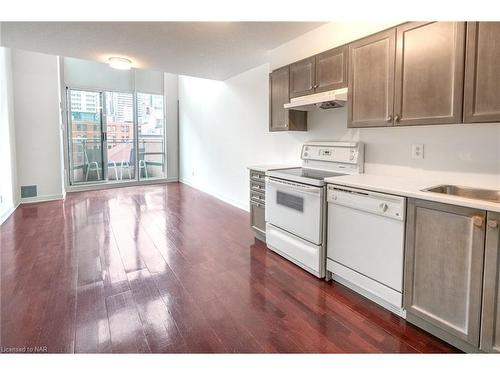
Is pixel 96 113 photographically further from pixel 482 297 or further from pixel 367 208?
pixel 482 297

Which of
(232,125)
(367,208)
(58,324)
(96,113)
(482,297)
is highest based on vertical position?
(96,113)

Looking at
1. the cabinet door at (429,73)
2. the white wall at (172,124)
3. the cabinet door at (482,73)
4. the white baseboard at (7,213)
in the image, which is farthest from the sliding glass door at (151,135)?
the cabinet door at (482,73)

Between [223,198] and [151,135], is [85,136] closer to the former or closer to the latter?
[151,135]

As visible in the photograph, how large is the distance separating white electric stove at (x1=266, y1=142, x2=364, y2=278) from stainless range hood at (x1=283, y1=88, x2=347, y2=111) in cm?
40

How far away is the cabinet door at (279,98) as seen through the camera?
335 cm

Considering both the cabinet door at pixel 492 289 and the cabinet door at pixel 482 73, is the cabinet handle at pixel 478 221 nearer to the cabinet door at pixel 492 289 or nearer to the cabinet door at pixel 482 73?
the cabinet door at pixel 492 289

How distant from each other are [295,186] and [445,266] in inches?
53.0

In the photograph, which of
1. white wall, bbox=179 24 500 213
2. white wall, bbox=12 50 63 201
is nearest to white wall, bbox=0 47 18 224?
white wall, bbox=12 50 63 201

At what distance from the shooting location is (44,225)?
4168mm

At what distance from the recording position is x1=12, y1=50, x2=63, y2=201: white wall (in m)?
5.26

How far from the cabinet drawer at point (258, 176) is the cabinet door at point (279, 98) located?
0.60 m

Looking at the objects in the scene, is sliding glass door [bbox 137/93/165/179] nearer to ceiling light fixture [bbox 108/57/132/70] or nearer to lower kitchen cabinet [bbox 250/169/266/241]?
ceiling light fixture [bbox 108/57/132/70]
